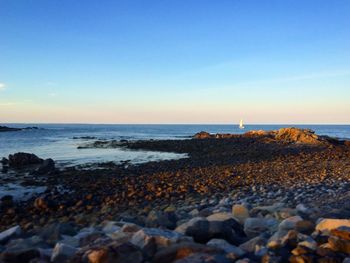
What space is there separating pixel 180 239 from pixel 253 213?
2.65 meters

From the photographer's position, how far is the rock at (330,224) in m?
5.08

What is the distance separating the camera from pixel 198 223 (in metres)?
5.30

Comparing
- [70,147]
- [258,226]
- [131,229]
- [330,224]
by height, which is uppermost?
[330,224]

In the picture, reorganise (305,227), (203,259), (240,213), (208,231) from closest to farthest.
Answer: (203,259) < (208,231) < (305,227) < (240,213)

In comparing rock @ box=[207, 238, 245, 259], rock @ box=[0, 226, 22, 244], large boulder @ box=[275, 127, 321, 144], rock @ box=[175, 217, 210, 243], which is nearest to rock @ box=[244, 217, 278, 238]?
rock @ box=[175, 217, 210, 243]

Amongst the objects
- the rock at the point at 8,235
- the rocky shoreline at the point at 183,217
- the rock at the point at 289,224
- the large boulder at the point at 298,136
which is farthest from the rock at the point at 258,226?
the large boulder at the point at 298,136

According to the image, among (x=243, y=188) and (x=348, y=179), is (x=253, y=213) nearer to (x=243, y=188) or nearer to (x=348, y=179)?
(x=243, y=188)

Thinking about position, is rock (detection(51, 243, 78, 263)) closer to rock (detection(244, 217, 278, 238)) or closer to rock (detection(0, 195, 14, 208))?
rock (detection(244, 217, 278, 238))

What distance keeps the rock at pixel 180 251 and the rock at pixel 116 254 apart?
24 centimetres

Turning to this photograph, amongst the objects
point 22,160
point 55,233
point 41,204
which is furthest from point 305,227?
point 22,160

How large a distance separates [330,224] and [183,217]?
9.43 ft

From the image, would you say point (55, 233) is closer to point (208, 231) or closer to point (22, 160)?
point (208, 231)

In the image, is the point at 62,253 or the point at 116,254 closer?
the point at 116,254

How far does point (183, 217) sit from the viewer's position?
7.15 meters
